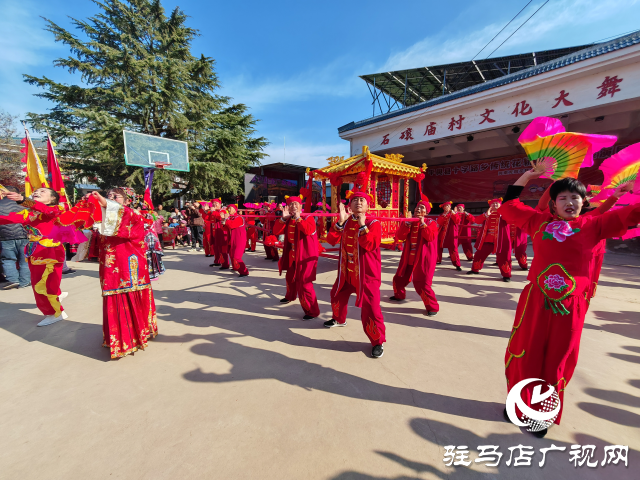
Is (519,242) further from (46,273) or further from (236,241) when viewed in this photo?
(46,273)

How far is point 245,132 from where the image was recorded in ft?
57.9

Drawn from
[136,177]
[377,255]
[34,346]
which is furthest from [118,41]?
[377,255]

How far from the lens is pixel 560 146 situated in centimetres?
183

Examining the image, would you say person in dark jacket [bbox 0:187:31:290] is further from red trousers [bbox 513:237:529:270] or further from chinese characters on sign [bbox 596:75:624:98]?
chinese characters on sign [bbox 596:75:624:98]

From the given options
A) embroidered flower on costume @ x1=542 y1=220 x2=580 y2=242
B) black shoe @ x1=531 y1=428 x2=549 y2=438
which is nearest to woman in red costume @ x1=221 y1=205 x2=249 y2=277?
embroidered flower on costume @ x1=542 y1=220 x2=580 y2=242

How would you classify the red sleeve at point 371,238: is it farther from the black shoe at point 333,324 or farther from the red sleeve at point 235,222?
the red sleeve at point 235,222

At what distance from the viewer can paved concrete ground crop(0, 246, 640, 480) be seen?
5.33 ft

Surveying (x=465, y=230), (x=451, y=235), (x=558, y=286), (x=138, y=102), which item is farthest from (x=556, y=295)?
(x=138, y=102)

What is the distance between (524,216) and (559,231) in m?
0.25

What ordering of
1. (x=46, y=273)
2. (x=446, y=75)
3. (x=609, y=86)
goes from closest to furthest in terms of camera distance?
(x=46, y=273)
(x=609, y=86)
(x=446, y=75)

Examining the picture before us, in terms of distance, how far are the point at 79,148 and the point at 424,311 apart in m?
18.3

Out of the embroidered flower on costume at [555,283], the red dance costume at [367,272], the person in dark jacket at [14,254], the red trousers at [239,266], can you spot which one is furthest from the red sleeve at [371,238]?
the person in dark jacket at [14,254]

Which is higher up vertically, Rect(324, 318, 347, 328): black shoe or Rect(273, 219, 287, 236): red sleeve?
Rect(273, 219, 287, 236): red sleeve

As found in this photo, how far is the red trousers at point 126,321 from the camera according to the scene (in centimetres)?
269
